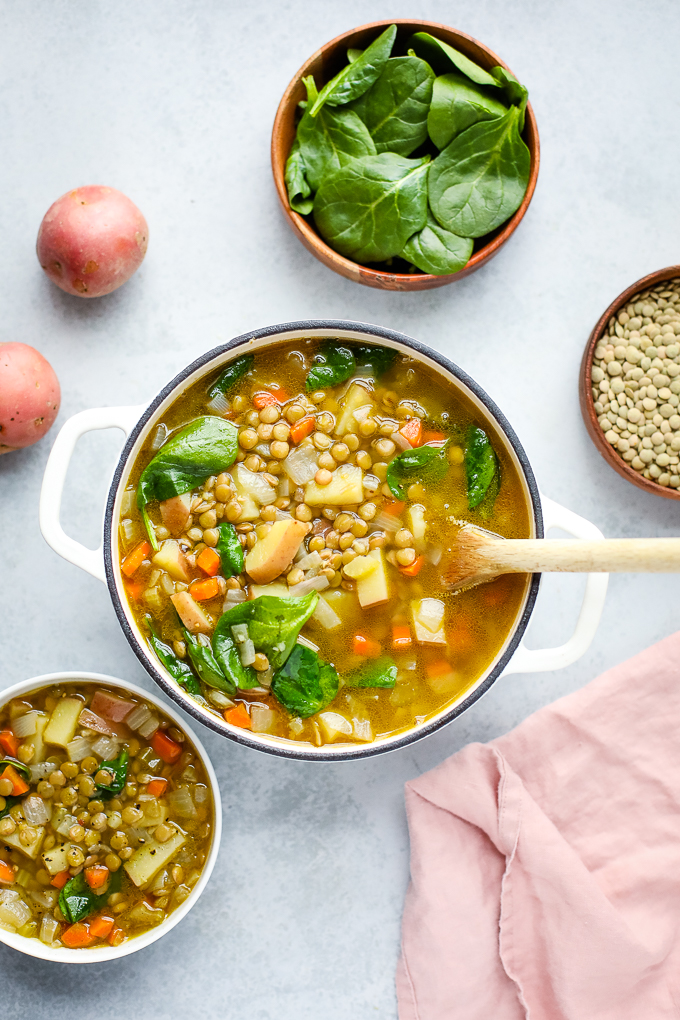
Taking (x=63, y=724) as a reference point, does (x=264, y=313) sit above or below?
above

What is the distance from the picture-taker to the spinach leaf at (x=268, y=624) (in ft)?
8.75

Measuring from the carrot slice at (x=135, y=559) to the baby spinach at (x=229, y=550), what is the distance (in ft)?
0.78

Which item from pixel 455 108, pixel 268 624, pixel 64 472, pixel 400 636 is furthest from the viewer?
pixel 455 108

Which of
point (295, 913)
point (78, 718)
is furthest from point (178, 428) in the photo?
point (295, 913)

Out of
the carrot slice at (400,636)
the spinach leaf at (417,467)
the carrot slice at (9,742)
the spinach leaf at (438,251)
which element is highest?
the spinach leaf at (438,251)

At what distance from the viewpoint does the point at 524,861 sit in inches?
120

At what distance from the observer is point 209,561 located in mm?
2762

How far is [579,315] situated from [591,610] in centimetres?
126

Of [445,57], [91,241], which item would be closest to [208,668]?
[91,241]

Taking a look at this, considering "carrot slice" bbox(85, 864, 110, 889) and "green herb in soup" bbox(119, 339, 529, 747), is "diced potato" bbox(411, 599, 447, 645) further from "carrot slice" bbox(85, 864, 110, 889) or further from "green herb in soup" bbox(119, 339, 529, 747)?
"carrot slice" bbox(85, 864, 110, 889)

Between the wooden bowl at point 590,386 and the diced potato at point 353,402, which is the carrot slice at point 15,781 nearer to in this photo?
the diced potato at point 353,402

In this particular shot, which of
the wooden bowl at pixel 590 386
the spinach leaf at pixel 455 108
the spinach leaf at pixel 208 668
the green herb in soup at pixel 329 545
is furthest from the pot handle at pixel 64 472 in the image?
the wooden bowl at pixel 590 386

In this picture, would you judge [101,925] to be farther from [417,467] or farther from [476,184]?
[476,184]

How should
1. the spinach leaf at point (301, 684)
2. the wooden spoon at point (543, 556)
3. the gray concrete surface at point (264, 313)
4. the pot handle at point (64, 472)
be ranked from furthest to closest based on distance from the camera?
the gray concrete surface at point (264, 313)
the spinach leaf at point (301, 684)
the pot handle at point (64, 472)
the wooden spoon at point (543, 556)
